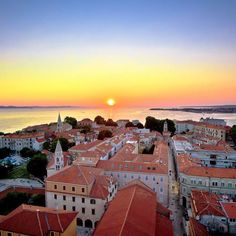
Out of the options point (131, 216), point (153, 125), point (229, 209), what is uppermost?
point (153, 125)

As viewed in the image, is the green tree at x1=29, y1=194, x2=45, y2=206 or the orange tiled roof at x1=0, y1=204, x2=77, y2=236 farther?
the green tree at x1=29, y1=194, x2=45, y2=206

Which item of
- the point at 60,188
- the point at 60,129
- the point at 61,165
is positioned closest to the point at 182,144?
the point at 61,165

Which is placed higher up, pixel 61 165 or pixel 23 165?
pixel 61 165

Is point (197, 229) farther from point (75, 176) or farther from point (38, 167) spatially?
point (38, 167)

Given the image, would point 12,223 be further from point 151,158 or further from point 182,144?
point 182,144

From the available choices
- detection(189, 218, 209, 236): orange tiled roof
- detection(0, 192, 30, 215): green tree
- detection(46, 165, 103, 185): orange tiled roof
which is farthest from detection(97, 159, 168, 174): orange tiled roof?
detection(0, 192, 30, 215): green tree

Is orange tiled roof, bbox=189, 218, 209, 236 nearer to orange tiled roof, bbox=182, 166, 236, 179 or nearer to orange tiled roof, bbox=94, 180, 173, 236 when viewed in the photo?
orange tiled roof, bbox=94, 180, 173, 236

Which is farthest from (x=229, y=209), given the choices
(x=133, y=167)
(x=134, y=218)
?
(x=133, y=167)

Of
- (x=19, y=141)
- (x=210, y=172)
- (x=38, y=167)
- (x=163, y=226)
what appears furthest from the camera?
(x=19, y=141)
